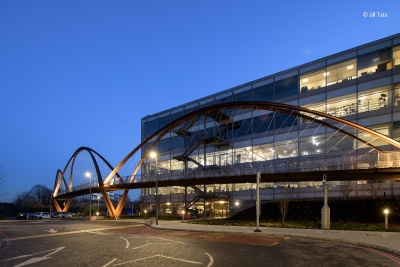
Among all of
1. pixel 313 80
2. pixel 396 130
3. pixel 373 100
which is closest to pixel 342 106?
pixel 373 100

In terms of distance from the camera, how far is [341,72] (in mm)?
44094

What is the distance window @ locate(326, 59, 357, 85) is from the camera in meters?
43.1

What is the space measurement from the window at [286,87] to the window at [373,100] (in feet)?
29.6

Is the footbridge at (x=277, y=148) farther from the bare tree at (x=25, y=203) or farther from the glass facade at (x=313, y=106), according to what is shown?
the bare tree at (x=25, y=203)

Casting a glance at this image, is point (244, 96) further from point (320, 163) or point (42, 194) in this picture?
point (42, 194)

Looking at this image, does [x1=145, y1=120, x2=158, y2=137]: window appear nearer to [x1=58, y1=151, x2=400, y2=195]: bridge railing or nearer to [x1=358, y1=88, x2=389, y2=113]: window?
[x1=58, y1=151, x2=400, y2=195]: bridge railing

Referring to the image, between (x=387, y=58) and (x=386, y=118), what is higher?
(x=387, y=58)

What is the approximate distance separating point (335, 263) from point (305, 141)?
1334 inches

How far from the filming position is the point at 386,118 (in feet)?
129

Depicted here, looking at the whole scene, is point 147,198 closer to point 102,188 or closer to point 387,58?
point 102,188

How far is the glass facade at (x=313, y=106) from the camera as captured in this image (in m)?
39.8

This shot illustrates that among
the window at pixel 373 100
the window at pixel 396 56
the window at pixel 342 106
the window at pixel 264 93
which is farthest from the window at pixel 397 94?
the window at pixel 264 93

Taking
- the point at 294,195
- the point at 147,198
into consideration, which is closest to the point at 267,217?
the point at 294,195

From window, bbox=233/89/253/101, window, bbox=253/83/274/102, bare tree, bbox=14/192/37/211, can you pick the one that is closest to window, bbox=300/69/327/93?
window, bbox=253/83/274/102
